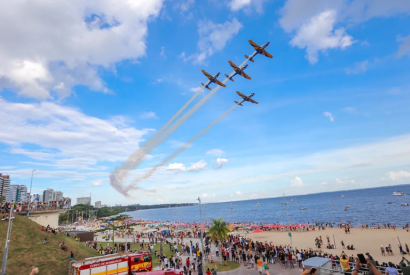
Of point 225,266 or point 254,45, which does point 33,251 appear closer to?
point 225,266

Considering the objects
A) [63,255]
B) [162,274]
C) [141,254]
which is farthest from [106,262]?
[63,255]

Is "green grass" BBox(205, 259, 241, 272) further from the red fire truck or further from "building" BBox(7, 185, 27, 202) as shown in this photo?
"building" BBox(7, 185, 27, 202)

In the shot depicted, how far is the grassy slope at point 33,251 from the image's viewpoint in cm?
2359

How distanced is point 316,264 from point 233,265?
1295 cm

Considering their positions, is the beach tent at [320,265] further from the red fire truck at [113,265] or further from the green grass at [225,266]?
the green grass at [225,266]

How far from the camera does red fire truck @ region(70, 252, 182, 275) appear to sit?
17734 millimetres

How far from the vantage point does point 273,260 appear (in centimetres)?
2566

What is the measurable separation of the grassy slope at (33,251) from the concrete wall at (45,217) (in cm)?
1070

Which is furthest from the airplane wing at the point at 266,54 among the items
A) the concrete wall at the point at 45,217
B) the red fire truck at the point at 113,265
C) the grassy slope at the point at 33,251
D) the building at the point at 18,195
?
the concrete wall at the point at 45,217

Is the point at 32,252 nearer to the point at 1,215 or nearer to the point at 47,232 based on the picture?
the point at 47,232

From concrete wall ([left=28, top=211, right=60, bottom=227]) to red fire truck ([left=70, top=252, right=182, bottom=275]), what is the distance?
30938 millimetres

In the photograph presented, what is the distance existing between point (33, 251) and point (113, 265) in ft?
44.9

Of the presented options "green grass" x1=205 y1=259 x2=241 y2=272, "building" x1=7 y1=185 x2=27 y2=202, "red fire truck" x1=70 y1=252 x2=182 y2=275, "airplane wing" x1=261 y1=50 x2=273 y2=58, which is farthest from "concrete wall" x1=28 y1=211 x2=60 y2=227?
"airplane wing" x1=261 y1=50 x2=273 y2=58

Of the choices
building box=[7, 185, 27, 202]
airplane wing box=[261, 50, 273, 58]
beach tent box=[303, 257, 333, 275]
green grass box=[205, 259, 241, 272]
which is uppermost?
airplane wing box=[261, 50, 273, 58]
